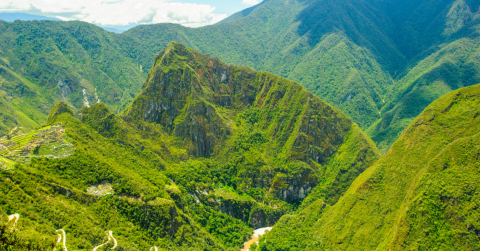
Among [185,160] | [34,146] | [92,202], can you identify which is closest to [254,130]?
[185,160]

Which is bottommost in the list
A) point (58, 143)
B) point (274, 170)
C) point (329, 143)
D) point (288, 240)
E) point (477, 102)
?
point (288, 240)

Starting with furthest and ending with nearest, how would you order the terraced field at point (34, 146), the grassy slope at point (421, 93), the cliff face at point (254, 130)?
the grassy slope at point (421, 93) < the cliff face at point (254, 130) < the terraced field at point (34, 146)

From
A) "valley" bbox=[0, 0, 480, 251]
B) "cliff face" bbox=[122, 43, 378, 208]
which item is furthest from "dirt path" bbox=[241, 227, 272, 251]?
"cliff face" bbox=[122, 43, 378, 208]

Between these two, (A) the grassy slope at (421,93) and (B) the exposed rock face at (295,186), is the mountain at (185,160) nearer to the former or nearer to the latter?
(B) the exposed rock face at (295,186)

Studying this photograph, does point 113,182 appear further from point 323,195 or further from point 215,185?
point 323,195

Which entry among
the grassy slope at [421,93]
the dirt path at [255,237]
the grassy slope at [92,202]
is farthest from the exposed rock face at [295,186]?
the grassy slope at [421,93]

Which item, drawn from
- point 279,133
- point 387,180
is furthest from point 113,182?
point 279,133
